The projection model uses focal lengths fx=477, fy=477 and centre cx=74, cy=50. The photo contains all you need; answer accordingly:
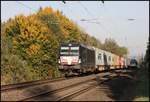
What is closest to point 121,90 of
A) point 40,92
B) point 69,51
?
point 40,92

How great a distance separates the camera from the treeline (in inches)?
1720

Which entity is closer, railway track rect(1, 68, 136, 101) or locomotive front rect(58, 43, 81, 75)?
railway track rect(1, 68, 136, 101)

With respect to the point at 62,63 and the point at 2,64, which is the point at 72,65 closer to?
the point at 62,63

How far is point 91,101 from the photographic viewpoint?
1858 cm

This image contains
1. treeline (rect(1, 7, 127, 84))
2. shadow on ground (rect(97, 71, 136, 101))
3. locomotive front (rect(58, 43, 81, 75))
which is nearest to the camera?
shadow on ground (rect(97, 71, 136, 101))

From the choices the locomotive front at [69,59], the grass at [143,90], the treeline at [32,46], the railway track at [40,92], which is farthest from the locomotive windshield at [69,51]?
the grass at [143,90]

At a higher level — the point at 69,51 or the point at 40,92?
the point at 69,51

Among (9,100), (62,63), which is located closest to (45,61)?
(62,63)

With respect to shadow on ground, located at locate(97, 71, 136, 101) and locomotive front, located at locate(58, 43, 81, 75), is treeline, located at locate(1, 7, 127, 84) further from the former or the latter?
shadow on ground, located at locate(97, 71, 136, 101)

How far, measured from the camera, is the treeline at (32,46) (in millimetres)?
43688

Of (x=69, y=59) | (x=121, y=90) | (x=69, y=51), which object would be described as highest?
(x=69, y=51)

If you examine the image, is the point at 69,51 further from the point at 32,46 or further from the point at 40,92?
the point at 32,46

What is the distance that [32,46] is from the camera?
227 feet

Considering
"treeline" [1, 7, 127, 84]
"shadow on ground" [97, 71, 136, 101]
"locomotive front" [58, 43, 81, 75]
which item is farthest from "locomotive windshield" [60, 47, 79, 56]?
"shadow on ground" [97, 71, 136, 101]
